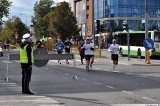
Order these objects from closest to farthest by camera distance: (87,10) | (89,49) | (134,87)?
(134,87) → (89,49) → (87,10)

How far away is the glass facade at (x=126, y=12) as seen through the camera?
319ft

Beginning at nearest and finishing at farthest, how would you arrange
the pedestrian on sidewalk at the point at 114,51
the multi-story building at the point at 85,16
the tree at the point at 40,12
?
the pedestrian on sidewalk at the point at 114,51 < the tree at the point at 40,12 < the multi-story building at the point at 85,16

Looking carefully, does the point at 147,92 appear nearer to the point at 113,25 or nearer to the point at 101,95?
the point at 101,95

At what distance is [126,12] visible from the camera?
98.5 meters

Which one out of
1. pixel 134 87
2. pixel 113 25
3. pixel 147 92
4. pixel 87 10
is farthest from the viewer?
pixel 87 10

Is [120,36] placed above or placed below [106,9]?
below

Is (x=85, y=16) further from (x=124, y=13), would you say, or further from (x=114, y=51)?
(x=114, y=51)

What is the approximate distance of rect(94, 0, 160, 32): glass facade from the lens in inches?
3824

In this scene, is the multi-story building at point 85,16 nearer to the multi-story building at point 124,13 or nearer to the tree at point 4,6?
the multi-story building at point 124,13

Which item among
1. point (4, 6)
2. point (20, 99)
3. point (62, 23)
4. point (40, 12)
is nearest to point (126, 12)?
point (40, 12)

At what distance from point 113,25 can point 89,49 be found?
248 ft

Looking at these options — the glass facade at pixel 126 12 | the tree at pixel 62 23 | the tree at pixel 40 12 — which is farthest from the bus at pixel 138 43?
the glass facade at pixel 126 12

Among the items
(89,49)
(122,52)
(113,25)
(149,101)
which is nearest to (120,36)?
(122,52)

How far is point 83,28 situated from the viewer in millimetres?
113000
